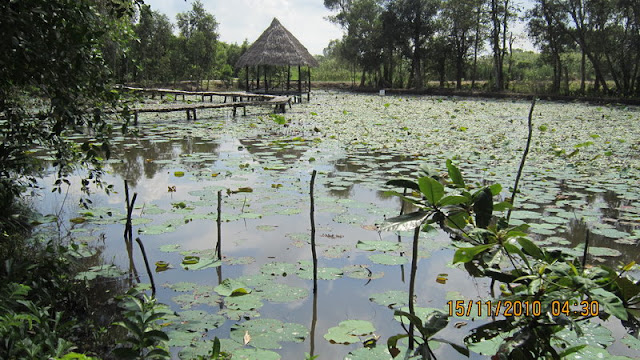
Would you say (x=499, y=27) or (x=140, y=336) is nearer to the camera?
(x=140, y=336)

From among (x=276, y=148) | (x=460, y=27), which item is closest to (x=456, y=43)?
(x=460, y=27)

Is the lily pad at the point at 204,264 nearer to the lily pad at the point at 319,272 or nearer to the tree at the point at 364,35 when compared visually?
the lily pad at the point at 319,272

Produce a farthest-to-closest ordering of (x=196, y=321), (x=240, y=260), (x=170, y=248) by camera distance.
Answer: (x=170, y=248) < (x=240, y=260) < (x=196, y=321)

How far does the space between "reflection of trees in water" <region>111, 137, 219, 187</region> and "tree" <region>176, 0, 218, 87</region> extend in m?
17.9

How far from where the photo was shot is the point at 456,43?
2536 centimetres

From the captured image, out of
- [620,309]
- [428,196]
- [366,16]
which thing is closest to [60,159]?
[428,196]

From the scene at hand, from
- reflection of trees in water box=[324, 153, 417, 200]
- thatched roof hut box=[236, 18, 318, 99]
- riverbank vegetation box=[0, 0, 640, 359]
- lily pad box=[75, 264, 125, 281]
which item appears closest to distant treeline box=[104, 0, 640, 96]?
thatched roof hut box=[236, 18, 318, 99]

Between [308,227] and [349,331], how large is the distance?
1.60 m

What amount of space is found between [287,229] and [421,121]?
8344 mm

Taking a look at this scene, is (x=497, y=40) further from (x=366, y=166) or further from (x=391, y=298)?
(x=391, y=298)

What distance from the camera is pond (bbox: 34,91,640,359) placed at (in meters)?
2.37

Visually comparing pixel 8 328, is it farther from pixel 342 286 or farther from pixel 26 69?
pixel 342 286

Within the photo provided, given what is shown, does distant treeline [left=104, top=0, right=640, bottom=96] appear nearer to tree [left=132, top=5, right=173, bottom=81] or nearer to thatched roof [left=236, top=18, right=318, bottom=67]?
tree [left=132, top=5, right=173, bottom=81]

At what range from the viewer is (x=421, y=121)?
11.5 m
